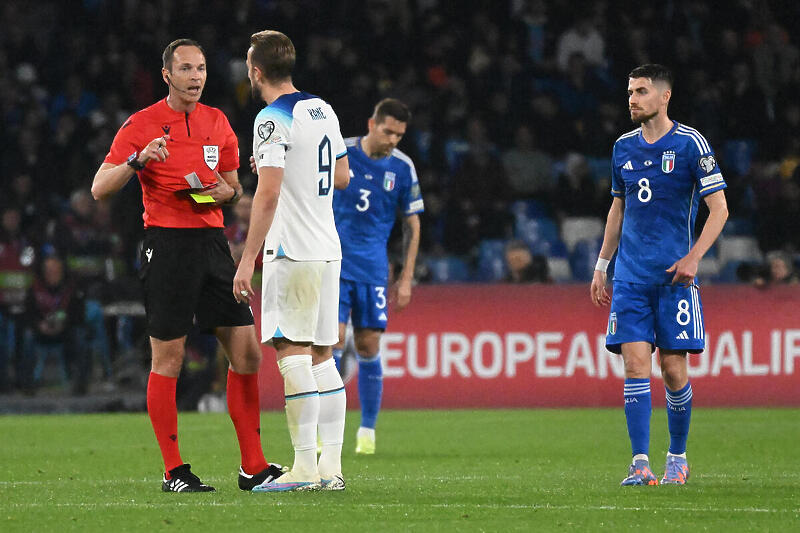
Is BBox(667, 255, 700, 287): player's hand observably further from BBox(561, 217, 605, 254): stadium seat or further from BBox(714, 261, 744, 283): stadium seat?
BBox(561, 217, 605, 254): stadium seat

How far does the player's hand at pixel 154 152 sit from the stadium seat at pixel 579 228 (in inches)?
426

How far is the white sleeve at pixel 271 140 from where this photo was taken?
631 cm

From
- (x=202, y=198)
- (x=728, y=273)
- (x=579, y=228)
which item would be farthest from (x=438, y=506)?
(x=579, y=228)

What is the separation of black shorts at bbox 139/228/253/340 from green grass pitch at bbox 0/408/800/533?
0.89m

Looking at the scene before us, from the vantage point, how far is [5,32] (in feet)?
62.1

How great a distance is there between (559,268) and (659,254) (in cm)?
895

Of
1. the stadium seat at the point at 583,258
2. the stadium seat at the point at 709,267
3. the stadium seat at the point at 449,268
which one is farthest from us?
the stadium seat at the point at 449,268

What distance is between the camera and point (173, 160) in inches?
266

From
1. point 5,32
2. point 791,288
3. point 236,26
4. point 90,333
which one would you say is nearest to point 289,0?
point 236,26

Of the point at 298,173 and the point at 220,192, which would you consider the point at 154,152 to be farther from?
the point at 298,173

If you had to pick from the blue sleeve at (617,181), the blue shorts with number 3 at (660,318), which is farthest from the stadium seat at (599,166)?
the blue shorts with number 3 at (660,318)

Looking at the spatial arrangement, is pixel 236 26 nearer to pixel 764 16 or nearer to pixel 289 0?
pixel 289 0

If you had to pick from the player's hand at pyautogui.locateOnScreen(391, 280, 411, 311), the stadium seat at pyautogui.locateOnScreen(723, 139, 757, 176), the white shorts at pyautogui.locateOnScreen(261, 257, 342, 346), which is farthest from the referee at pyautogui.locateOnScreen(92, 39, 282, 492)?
the stadium seat at pyautogui.locateOnScreen(723, 139, 757, 176)

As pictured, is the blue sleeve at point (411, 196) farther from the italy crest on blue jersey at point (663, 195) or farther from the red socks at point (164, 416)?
the red socks at point (164, 416)
